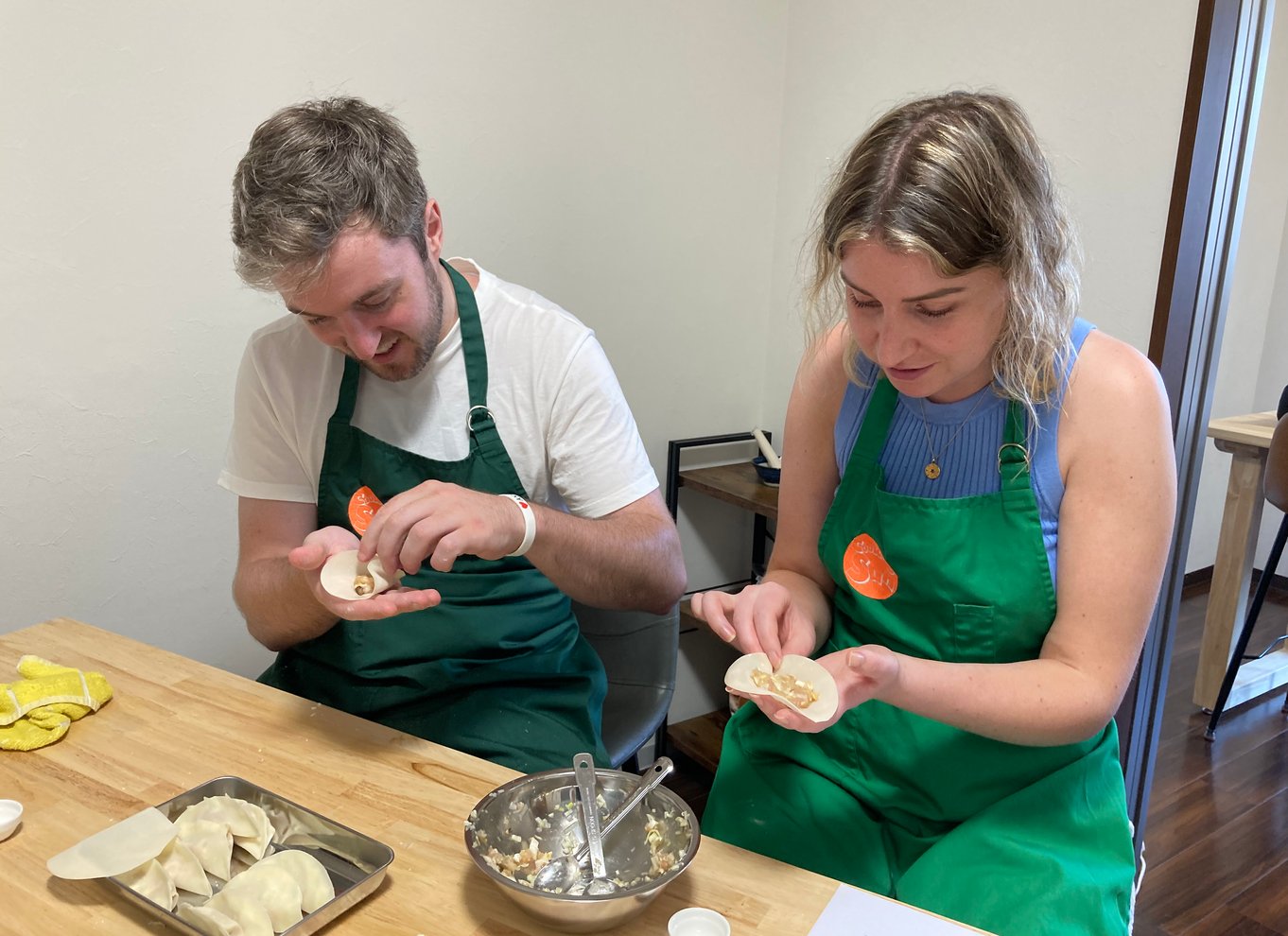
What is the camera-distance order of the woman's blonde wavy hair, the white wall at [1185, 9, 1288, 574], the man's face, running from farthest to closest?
the white wall at [1185, 9, 1288, 574], the man's face, the woman's blonde wavy hair

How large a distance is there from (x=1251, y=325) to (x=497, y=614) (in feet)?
6.10

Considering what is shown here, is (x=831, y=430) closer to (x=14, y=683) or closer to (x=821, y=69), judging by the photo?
(x=14, y=683)

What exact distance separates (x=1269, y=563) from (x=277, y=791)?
9.02 feet

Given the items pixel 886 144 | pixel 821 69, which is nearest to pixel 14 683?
pixel 886 144

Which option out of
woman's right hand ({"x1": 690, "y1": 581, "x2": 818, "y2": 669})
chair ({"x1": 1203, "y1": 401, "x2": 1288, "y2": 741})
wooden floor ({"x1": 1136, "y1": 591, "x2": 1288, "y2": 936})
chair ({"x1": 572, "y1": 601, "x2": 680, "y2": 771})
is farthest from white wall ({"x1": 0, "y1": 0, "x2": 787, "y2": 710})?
wooden floor ({"x1": 1136, "y1": 591, "x2": 1288, "y2": 936})

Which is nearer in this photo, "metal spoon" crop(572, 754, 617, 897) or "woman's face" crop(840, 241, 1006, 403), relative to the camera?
"metal spoon" crop(572, 754, 617, 897)

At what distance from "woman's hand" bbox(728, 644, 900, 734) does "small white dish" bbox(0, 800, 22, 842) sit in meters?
0.74

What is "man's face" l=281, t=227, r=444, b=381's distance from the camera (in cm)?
122

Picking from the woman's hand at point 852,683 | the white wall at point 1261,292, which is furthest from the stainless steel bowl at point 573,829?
the white wall at point 1261,292

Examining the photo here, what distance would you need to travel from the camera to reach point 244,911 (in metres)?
0.81

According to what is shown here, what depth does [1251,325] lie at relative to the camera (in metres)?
2.15

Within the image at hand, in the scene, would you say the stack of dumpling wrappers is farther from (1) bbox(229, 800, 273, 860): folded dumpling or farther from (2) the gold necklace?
(2) the gold necklace

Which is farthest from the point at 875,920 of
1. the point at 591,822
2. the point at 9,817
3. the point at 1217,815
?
the point at 1217,815

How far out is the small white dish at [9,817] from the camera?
94cm
